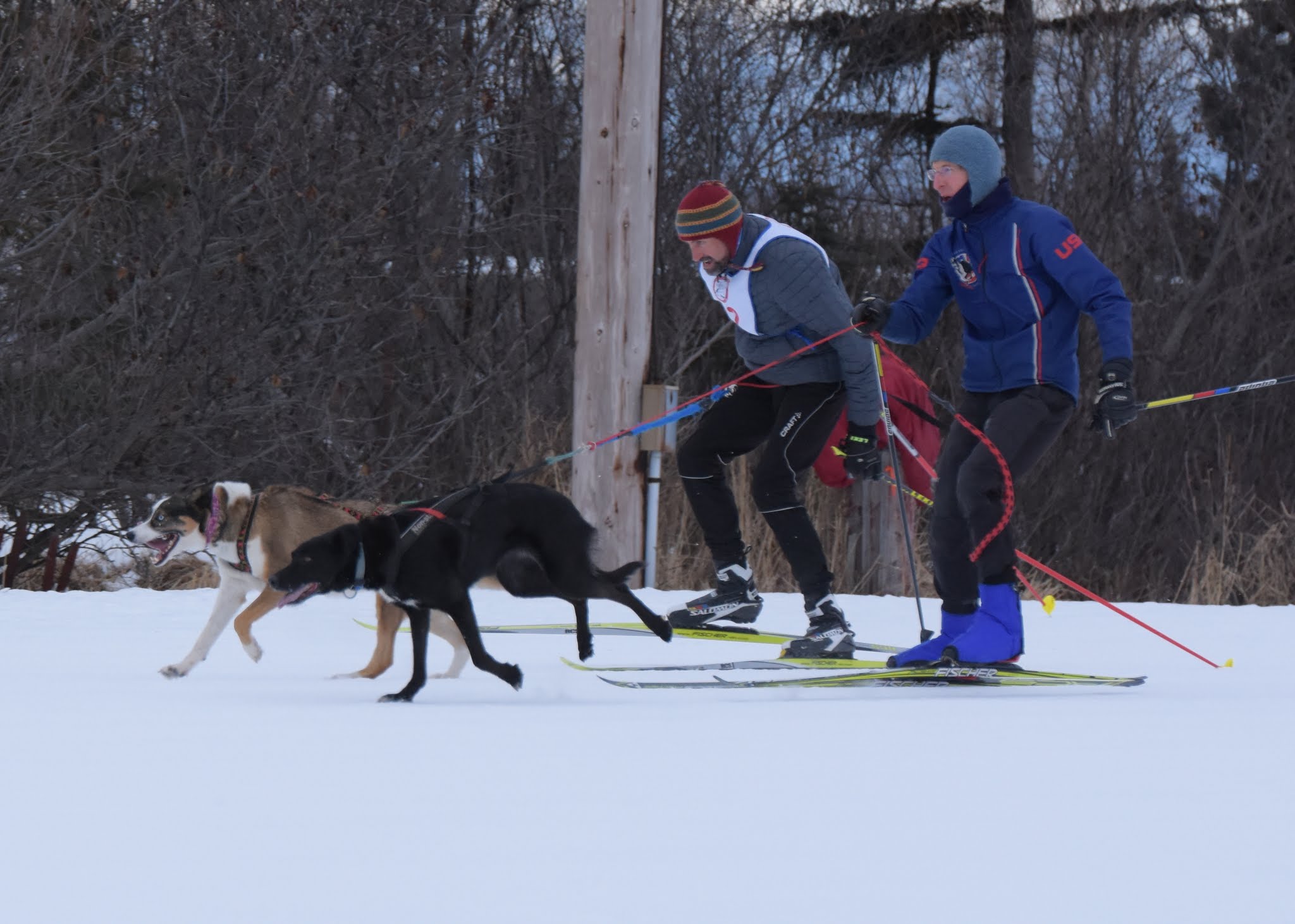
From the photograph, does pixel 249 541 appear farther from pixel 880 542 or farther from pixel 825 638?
pixel 880 542

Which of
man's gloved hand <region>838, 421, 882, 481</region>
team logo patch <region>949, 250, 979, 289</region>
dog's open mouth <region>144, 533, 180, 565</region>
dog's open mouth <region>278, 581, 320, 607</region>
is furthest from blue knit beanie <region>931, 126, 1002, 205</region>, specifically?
dog's open mouth <region>144, 533, 180, 565</region>

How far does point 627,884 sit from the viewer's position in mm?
2387

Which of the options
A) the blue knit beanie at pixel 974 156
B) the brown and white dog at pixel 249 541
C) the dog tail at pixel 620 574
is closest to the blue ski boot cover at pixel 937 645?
the dog tail at pixel 620 574

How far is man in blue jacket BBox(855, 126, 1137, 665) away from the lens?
444 cm

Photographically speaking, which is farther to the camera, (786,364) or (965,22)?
(965,22)

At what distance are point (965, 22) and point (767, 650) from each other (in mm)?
10577

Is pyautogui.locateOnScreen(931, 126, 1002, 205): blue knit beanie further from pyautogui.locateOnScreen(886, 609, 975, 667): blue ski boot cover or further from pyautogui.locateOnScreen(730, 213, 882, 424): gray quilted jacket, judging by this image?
pyautogui.locateOnScreen(886, 609, 975, 667): blue ski boot cover

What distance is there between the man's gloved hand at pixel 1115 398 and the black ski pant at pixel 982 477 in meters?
0.18

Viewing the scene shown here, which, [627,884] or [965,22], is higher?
[965,22]

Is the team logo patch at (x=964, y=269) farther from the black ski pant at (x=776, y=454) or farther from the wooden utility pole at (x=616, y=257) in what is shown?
the wooden utility pole at (x=616, y=257)

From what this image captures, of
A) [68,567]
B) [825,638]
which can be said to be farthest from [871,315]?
[68,567]

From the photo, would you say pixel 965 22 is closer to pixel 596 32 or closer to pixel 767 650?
pixel 596 32

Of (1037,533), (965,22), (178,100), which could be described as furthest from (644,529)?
(965,22)

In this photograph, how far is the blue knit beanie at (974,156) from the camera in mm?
4527
